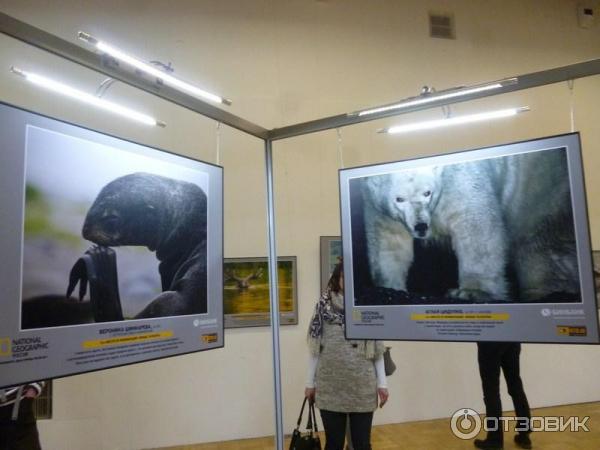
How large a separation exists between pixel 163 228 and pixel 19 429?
1424 mm

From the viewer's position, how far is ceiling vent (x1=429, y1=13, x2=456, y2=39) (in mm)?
5766

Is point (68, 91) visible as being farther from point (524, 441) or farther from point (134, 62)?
point (524, 441)

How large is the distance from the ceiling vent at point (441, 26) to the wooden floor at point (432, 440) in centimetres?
491

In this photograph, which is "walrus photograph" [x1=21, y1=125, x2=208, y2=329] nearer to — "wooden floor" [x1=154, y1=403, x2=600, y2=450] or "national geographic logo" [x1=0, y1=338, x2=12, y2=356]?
"national geographic logo" [x1=0, y1=338, x2=12, y2=356]

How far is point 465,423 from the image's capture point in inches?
188

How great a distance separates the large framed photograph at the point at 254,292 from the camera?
4.66 m

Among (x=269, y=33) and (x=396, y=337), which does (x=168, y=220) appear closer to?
(x=396, y=337)

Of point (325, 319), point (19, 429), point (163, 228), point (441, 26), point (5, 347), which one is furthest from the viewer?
point (441, 26)

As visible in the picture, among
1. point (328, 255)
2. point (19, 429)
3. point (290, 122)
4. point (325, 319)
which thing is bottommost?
point (19, 429)

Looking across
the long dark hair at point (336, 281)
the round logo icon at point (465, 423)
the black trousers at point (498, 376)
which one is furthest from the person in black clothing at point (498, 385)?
the long dark hair at point (336, 281)

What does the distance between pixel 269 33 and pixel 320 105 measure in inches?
42.1

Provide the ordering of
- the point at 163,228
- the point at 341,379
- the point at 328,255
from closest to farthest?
the point at 163,228, the point at 341,379, the point at 328,255

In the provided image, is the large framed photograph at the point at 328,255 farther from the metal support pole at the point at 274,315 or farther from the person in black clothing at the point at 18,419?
the person in black clothing at the point at 18,419

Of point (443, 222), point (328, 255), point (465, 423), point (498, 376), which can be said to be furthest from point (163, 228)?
point (465, 423)
